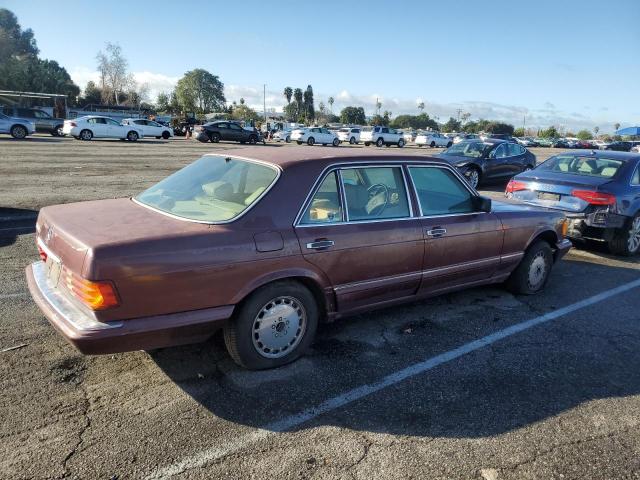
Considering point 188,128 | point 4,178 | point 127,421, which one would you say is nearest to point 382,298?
point 127,421

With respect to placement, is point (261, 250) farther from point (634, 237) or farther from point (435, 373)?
point (634, 237)

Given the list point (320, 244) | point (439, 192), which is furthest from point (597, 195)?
point (320, 244)

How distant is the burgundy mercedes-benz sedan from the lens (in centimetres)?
286

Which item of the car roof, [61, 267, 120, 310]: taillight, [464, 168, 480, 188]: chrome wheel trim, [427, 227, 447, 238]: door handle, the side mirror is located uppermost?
the car roof

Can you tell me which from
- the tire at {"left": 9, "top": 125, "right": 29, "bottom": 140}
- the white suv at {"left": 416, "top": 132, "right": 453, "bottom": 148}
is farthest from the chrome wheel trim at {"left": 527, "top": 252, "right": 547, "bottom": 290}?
the white suv at {"left": 416, "top": 132, "right": 453, "bottom": 148}

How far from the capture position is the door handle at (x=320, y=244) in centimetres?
346

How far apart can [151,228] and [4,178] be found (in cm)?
1084

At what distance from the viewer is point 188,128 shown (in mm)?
43500

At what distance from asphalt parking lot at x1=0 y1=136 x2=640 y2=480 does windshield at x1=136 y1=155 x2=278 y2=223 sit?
3.62 feet

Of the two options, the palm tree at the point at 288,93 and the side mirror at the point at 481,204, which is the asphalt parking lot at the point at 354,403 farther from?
the palm tree at the point at 288,93

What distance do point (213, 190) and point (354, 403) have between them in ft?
6.22

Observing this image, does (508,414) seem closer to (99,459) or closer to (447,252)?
(447,252)

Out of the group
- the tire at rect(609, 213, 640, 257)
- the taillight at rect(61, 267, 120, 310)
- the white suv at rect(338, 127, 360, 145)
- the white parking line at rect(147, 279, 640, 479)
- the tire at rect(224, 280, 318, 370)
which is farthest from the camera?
the white suv at rect(338, 127, 360, 145)

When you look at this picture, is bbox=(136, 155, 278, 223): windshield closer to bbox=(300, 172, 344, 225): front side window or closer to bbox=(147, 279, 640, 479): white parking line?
bbox=(300, 172, 344, 225): front side window
